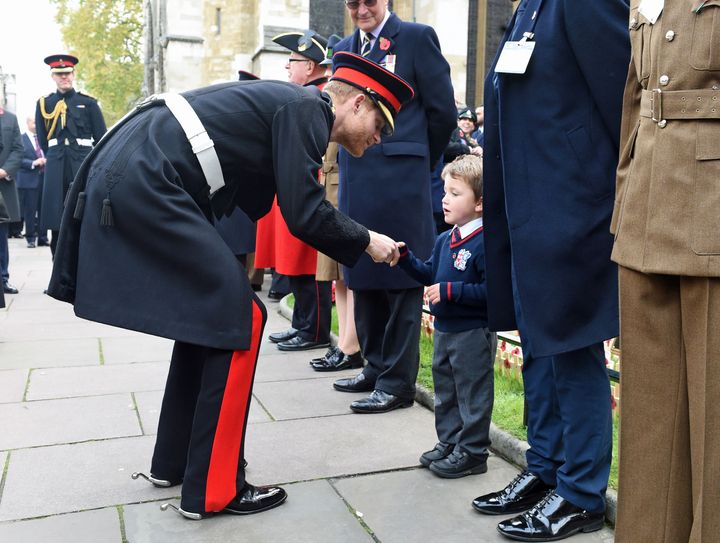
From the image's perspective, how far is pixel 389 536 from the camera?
3.09 m

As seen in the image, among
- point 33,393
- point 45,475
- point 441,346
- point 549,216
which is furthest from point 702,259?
point 33,393

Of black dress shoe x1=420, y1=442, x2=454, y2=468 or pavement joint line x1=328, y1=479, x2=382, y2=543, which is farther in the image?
black dress shoe x1=420, y1=442, x2=454, y2=468

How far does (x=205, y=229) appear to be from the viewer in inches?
120

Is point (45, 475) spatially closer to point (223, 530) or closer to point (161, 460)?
point (161, 460)

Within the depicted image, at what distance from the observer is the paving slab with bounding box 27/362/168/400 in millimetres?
5180

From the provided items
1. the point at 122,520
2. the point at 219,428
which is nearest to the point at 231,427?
the point at 219,428

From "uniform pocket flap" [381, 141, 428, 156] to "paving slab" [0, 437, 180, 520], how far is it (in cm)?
192

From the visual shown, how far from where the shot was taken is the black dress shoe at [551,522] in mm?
2984

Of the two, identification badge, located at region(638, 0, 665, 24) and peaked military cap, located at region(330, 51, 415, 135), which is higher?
identification badge, located at region(638, 0, 665, 24)

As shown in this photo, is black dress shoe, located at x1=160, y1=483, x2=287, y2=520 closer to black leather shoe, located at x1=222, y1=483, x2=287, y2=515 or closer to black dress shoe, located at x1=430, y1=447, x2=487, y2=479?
black leather shoe, located at x1=222, y1=483, x2=287, y2=515

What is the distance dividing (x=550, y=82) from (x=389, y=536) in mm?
1677

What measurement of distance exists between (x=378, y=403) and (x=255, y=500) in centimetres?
143

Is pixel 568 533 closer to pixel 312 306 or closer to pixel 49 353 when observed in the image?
pixel 312 306

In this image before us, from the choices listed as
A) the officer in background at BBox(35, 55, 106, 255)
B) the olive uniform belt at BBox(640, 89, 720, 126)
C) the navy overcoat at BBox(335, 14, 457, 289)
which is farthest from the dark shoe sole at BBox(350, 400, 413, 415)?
the officer in background at BBox(35, 55, 106, 255)
